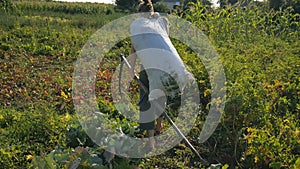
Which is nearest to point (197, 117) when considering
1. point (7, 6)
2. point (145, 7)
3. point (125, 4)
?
point (145, 7)

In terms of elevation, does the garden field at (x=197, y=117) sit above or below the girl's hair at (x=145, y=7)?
below

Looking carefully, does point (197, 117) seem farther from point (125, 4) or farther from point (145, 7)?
point (125, 4)

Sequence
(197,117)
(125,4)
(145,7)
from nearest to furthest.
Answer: (145,7) → (197,117) → (125,4)

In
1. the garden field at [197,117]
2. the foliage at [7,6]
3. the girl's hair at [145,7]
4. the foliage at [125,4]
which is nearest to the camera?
the garden field at [197,117]

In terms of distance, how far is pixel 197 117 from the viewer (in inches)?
152

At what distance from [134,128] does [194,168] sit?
25.4 inches

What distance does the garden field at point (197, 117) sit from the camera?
2.91 metres

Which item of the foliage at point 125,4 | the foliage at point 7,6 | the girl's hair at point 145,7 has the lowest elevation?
the foliage at point 125,4

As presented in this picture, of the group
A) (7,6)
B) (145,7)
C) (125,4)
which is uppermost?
(145,7)

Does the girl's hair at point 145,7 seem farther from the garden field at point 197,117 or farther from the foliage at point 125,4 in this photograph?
the foliage at point 125,4

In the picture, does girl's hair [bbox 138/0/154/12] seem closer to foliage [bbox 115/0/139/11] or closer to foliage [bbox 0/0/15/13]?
foliage [bbox 0/0/15/13]

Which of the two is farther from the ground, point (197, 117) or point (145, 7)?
point (145, 7)

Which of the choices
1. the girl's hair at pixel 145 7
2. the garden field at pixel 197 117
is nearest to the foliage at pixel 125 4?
the garden field at pixel 197 117

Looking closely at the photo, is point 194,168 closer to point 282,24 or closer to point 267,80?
point 267,80
